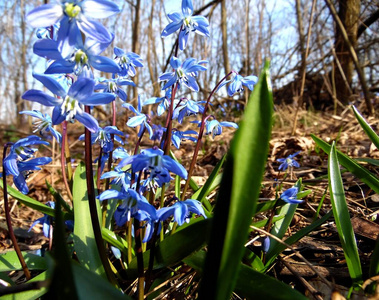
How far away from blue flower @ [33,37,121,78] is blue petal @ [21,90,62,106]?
0.07 metres

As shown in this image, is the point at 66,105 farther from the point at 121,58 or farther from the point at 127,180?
the point at 121,58

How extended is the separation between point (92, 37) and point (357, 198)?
1.92 meters

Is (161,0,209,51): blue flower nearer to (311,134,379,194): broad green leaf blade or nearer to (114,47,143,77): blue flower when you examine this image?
(114,47,143,77): blue flower

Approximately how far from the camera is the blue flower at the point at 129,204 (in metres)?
0.95

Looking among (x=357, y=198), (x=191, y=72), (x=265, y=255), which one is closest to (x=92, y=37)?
(x=191, y=72)

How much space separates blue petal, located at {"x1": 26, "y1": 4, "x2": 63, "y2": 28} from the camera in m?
0.81

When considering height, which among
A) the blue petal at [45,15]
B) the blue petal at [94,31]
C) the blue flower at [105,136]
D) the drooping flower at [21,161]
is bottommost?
the drooping flower at [21,161]

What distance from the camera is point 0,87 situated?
64.3ft

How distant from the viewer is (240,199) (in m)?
0.64

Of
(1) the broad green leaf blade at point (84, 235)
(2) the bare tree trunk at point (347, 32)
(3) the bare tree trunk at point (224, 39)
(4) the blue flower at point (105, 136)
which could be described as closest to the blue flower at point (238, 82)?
(4) the blue flower at point (105, 136)

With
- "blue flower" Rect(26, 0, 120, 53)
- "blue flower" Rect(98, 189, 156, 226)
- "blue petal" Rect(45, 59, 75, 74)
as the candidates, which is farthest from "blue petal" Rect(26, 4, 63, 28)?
"blue flower" Rect(98, 189, 156, 226)

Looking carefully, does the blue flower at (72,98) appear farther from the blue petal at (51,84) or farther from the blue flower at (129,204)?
the blue flower at (129,204)

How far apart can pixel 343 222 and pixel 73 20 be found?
1.19m

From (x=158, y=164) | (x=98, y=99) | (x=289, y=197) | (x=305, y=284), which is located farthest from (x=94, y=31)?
(x=305, y=284)
